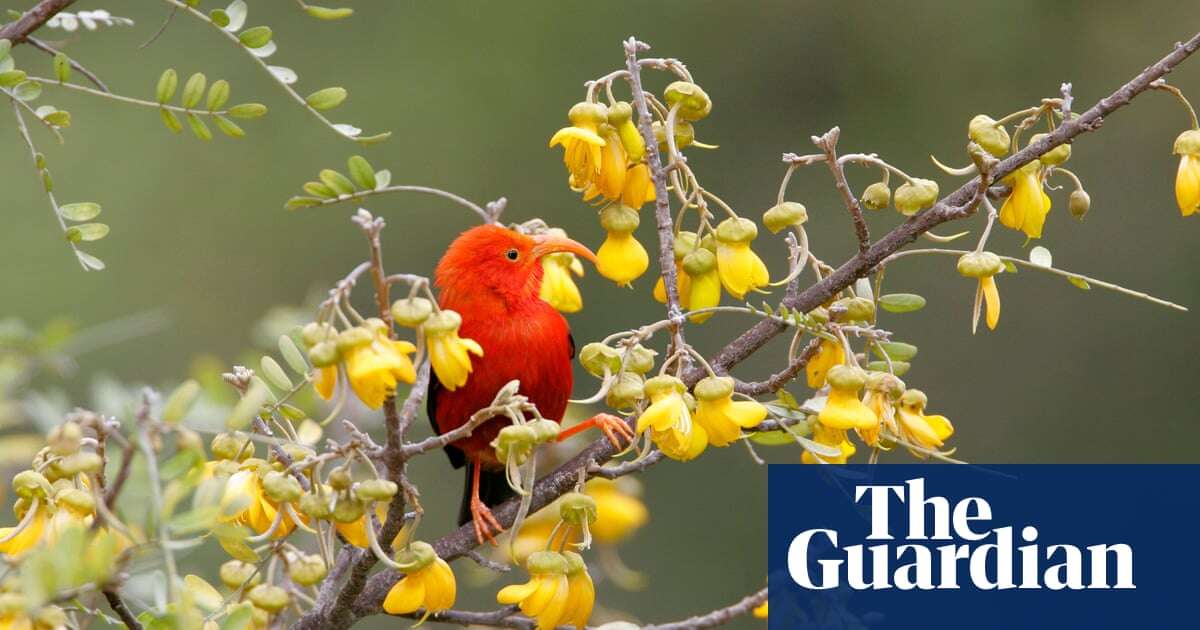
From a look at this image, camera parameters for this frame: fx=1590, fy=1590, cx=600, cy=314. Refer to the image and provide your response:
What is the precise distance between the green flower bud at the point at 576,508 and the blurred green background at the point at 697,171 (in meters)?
4.70

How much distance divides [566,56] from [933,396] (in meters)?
2.46

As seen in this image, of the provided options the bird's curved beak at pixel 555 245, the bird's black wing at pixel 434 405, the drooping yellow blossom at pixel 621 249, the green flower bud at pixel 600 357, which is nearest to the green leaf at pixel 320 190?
the green flower bud at pixel 600 357

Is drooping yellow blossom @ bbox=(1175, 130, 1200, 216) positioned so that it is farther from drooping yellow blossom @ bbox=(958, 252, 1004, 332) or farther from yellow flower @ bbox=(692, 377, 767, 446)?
yellow flower @ bbox=(692, 377, 767, 446)

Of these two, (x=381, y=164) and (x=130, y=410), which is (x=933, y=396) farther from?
(x=130, y=410)

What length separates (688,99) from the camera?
1908mm

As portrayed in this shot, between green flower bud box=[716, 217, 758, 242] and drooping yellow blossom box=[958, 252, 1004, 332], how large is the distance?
0.80 ft

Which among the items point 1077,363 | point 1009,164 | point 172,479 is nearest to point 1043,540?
point 1009,164

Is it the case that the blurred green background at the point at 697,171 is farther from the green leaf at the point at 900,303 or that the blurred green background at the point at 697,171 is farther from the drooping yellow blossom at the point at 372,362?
the drooping yellow blossom at the point at 372,362

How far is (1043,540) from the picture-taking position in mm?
2988

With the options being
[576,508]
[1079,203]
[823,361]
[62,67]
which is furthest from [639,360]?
[62,67]

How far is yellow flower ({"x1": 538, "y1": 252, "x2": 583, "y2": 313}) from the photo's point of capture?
2258mm

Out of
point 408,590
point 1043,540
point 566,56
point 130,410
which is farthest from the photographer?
point 566,56

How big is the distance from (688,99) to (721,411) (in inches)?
16.0

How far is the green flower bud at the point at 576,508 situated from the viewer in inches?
69.6
